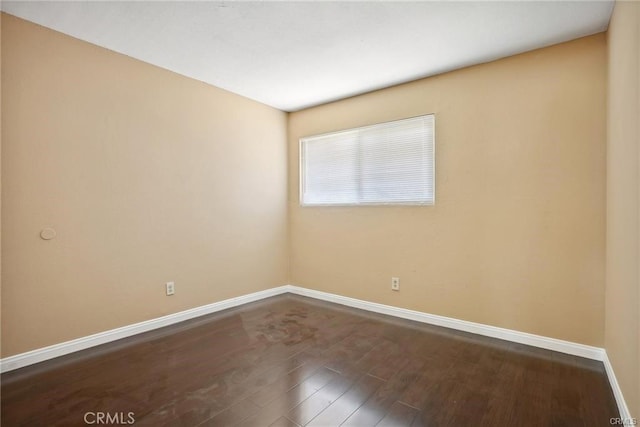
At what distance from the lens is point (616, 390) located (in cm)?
185

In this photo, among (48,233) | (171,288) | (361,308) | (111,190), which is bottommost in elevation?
(361,308)

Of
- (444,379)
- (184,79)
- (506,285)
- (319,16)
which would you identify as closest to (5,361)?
(184,79)

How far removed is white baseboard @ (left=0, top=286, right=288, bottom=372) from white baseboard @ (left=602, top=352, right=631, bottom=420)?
130 inches

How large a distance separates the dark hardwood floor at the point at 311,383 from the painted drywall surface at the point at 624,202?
0.37 meters

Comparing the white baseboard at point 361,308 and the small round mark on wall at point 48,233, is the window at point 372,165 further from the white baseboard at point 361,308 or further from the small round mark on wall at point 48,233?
the small round mark on wall at point 48,233

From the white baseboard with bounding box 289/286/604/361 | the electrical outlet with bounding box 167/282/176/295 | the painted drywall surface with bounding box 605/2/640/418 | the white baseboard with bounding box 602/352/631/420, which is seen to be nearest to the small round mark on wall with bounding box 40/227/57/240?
the electrical outlet with bounding box 167/282/176/295

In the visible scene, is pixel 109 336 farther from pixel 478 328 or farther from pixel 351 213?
pixel 478 328

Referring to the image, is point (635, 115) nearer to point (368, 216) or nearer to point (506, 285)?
point (506, 285)

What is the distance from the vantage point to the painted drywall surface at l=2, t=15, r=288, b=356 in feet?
7.31

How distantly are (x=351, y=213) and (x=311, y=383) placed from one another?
6.85 feet

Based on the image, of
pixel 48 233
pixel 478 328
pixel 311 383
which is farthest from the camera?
pixel 478 328

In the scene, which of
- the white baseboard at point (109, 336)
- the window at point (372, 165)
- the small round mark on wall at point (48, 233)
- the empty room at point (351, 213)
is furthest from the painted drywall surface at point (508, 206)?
the small round mark on wall at point (48, 233)

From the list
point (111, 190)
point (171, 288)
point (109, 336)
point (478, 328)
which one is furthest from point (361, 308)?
point (111, 190)

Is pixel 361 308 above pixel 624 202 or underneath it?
underneath
